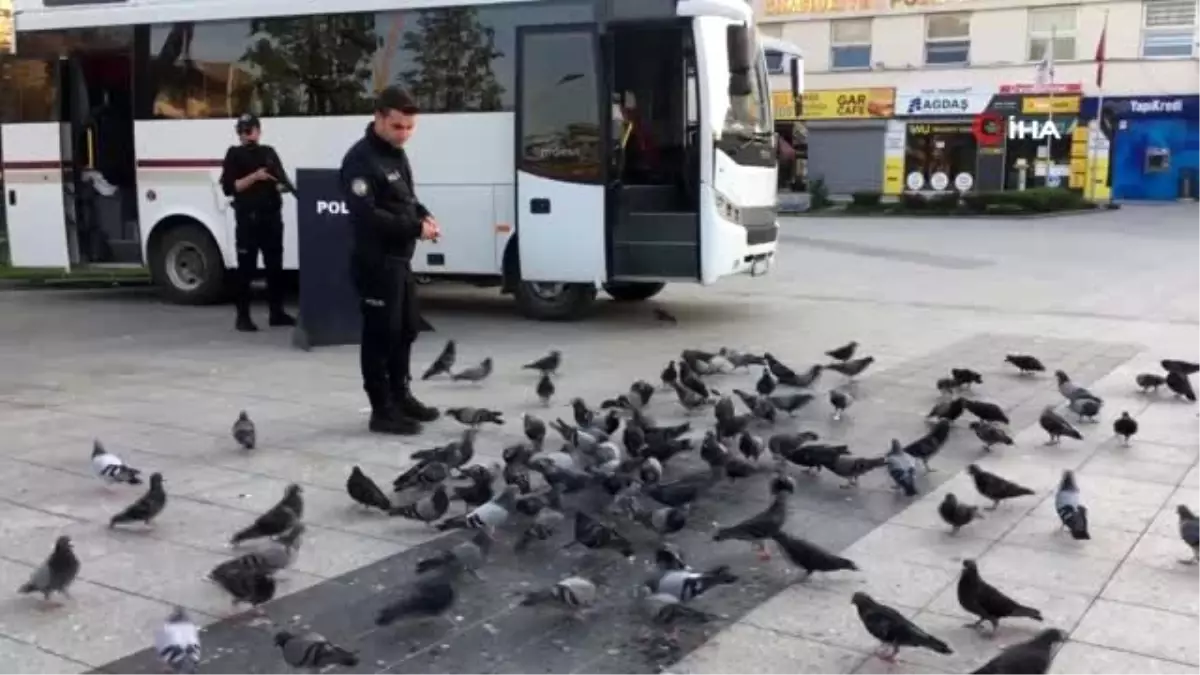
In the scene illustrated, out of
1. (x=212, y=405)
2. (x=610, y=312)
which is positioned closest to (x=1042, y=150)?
(x=610, y=312)

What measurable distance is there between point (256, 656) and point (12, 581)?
4.84ft

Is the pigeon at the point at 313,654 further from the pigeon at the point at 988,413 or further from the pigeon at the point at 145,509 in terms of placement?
the pigeon at the point at 988,413

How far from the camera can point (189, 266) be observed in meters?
14.8

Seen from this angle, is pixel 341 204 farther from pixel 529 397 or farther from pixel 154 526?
pixel 154 526

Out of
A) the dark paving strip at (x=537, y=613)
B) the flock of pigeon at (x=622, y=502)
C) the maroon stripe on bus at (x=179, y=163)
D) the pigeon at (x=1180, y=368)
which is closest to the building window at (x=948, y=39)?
the maroon stripe on bus at (x=179, y=163)

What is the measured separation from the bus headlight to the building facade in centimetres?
3061

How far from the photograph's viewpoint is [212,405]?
8.76m

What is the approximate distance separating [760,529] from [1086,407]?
12.9 feet

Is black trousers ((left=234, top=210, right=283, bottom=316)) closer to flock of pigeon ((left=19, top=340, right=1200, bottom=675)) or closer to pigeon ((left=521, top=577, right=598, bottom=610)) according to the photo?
flock of pigeon ((left=19, top=340, right=1200, bottom=675))

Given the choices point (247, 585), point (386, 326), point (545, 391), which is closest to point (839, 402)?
point (545, 391)

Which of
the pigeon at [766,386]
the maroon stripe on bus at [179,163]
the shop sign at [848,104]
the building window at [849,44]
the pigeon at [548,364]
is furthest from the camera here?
the building window at [849,44]

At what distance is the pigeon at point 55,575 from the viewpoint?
4.74 m

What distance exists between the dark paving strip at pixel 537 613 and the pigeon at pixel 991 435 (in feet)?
1.16

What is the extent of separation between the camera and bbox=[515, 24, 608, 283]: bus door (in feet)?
41.1
